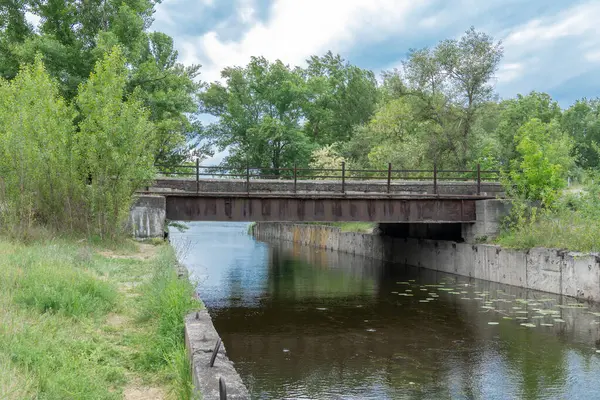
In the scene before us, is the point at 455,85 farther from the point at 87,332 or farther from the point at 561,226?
the point at 87,332

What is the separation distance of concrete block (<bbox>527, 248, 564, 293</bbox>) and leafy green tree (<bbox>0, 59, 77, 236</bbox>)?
16.0 metres

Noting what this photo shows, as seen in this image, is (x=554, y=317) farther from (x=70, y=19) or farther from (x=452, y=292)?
(x=70, y=19)

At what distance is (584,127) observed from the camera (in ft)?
223

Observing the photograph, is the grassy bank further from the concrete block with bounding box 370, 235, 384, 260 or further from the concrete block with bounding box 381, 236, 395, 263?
the concrete block with bounding box 370, 235, 384, 260

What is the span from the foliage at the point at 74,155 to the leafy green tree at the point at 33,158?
0.08 feet

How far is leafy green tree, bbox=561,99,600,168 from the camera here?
212ft

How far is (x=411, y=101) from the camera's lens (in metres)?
41.1

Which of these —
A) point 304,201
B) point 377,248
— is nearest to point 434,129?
point 377,248

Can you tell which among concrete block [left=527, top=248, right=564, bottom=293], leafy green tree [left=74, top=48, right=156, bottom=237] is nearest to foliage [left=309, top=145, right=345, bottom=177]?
concrete block [left=527, top=248, right=564, bottom=293]

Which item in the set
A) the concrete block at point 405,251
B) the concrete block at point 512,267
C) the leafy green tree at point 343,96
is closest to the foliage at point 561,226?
the concrete block at point 512,267

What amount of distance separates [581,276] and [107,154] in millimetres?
15742

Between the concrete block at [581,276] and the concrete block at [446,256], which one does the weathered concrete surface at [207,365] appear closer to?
the concrete block at [581,276]

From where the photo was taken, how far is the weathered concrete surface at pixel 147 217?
20891mm

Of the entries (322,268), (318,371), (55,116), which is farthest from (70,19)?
(318,371)
